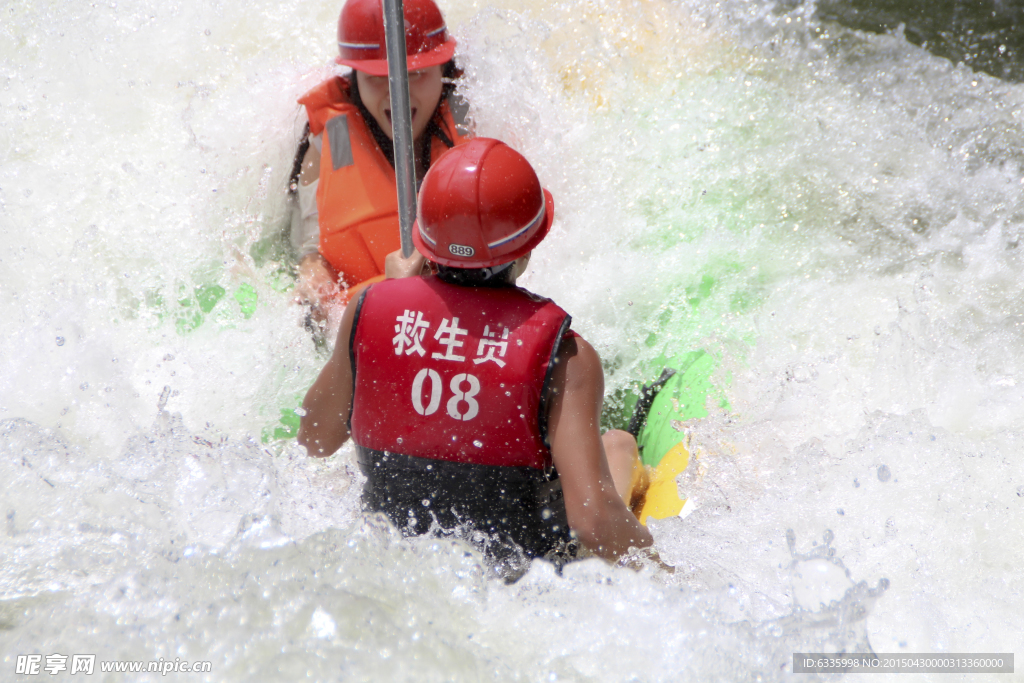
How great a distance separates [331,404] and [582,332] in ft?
3.84

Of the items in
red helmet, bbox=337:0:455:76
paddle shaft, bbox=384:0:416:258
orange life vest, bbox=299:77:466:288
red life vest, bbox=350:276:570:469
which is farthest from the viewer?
orange life vest, bbox=299:77:466:288

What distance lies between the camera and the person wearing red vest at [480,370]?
1688 mm

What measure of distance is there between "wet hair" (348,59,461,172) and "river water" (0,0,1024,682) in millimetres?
126

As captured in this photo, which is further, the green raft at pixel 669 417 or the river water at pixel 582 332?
the green raft at pixel 669 417

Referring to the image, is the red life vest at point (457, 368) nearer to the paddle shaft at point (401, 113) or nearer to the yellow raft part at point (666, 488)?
the paddle shaft at point (401, 113)

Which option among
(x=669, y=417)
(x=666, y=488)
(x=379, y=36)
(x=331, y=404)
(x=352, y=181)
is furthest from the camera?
(x=352, y=181)

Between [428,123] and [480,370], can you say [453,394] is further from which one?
[428,123]

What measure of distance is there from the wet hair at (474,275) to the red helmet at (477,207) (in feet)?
0.10

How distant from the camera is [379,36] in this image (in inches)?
105

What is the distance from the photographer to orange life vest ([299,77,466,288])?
9.33 ft

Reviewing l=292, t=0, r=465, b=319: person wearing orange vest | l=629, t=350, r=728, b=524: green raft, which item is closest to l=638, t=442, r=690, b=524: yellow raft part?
l=629, t=350, r=728, b=524: green raft

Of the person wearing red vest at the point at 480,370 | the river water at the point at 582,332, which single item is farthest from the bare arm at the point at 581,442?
the river water at the point at 582,332

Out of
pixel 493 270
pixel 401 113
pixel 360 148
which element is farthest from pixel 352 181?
pixel 493 270

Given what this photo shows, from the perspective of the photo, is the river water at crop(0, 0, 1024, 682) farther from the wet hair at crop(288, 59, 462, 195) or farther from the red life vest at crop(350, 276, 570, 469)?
the red life vest at crop(350, 276, 570, 469)
